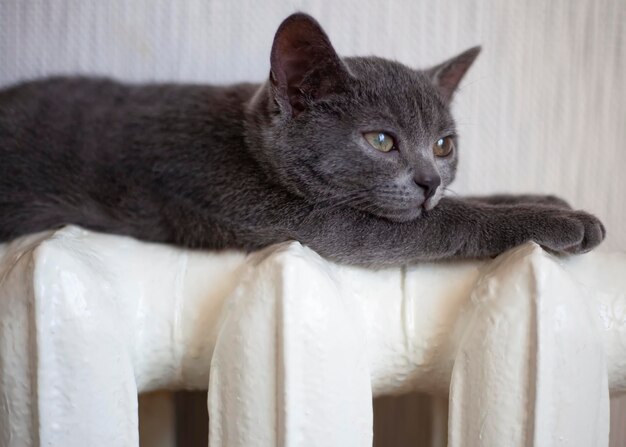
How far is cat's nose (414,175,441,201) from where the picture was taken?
0.72m

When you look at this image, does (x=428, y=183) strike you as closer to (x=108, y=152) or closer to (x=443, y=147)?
(x=443, y=147)

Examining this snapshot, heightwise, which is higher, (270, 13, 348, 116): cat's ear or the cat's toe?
(270, 13, 348, 116): cat's ear

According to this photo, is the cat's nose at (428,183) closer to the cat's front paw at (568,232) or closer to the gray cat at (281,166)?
the gray cat at (281,166)

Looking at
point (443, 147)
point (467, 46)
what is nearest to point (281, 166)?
point (443, 147)

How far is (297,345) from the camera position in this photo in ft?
1.98

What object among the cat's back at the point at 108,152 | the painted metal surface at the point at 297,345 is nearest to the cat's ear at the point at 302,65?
the cat's back at the point at 108,152

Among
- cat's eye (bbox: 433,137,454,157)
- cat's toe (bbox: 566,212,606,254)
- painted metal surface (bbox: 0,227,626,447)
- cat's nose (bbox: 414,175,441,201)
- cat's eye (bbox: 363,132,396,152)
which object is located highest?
cat's eye (bbox: 363,132,396,152)

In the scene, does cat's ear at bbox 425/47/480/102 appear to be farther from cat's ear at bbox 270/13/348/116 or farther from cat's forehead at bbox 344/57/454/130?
cat's ear at bbox 270/13/348/116

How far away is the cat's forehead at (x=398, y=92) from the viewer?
751 mm

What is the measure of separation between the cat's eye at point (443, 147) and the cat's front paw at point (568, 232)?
18cm

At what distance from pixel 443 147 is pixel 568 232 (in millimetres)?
224

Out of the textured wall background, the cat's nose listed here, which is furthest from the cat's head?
the textured wall background

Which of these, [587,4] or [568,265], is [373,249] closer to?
[568,265]

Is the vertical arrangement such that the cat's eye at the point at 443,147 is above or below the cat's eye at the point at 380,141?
below
